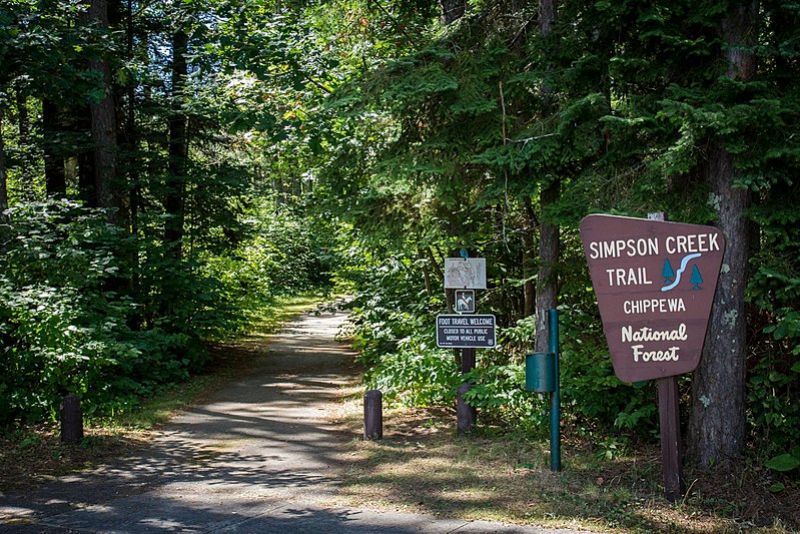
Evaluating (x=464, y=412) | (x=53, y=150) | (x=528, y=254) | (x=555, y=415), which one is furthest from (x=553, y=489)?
(x=53, y=150)

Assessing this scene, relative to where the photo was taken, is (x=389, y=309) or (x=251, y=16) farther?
(x=389, y=309)

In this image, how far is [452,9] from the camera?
1130 cm

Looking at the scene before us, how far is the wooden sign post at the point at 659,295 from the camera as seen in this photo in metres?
6.73

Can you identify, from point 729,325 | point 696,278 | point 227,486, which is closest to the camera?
point 696,278

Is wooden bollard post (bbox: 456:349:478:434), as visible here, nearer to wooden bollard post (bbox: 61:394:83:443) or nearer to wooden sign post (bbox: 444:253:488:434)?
wooden sign post (bbox: 444:253:488:434)

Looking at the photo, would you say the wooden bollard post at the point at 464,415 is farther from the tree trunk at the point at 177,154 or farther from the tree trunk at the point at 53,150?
the tree trunk at the point at 53,150

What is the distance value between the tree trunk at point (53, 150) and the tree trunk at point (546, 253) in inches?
369

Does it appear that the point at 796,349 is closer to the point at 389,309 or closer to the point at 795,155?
the point at 795,155

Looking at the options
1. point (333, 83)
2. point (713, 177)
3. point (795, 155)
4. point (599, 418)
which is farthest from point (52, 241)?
point (795, 155)

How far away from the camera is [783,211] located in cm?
717

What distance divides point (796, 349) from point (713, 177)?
186 cm

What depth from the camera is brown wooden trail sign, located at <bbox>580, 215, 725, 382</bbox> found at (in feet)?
22.1

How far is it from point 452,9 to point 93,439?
25.5 ft

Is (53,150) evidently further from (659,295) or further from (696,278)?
(696,278)
